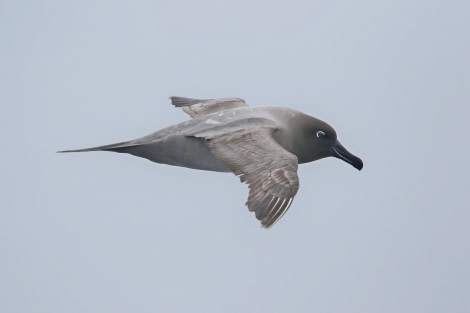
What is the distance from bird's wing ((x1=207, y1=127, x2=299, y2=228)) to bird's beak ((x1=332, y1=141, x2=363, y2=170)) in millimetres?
1562

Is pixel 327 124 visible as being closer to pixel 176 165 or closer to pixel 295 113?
pixel 295 113

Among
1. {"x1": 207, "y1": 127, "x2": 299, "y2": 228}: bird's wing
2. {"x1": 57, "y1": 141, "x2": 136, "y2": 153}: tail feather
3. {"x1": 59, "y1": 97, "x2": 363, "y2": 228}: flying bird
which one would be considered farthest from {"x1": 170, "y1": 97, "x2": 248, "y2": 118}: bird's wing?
{"x1": 207, "y1": 127, "x2": 299, "y2": 228}: bird's wing

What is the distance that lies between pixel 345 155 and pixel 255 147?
89.8 inches

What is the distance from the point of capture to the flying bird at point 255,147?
1730 cm

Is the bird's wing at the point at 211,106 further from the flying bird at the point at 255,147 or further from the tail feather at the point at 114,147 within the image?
the tail feather at the point at 114,147

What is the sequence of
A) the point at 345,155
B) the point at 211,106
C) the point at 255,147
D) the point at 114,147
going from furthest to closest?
the point at 211,106
the point at 345,155
the point at 114,147
the point at 255,147

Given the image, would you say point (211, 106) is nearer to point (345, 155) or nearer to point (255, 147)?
point (345, 155)

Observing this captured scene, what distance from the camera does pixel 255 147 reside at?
1830cm

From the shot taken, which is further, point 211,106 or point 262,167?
point 211,106

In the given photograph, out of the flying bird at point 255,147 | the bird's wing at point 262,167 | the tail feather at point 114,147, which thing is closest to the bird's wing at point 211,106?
the flying bird at point 255,147

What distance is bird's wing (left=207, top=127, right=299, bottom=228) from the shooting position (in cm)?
1688

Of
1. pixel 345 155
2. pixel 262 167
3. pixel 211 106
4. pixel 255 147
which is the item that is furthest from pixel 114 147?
pixel 345 155

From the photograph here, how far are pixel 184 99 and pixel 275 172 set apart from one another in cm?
495

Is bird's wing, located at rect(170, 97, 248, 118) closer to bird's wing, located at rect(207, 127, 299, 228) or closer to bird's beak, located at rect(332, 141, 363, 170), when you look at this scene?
bird's beak, located at rect(332, 141, 363, 170)
